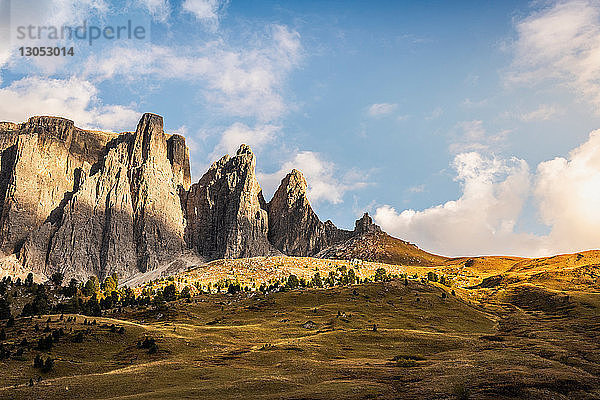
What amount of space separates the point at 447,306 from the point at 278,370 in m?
91.9

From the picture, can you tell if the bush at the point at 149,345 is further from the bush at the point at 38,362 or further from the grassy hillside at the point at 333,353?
the bush at the point at 38,362

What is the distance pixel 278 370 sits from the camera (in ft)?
161

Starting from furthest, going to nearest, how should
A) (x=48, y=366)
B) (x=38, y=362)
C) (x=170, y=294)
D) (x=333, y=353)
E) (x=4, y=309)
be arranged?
(x=170, y=294)
(x=4, y=309)
(x=333, y=353)
(x=38, y=362)
(x=48, y=366)

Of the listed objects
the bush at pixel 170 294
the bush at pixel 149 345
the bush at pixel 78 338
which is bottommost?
the bush at pixel 149 345

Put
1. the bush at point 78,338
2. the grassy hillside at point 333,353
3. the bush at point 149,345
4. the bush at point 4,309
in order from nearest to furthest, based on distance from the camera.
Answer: the grassy hillside at point 333,353, the bush at point 149,345, the bush at point 78,338, the bush at point 4,309

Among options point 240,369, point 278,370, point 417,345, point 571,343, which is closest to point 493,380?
point 278,370

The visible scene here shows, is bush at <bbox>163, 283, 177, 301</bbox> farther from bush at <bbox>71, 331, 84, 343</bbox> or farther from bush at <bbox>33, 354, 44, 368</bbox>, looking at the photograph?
bush at <bbox>33, 354, 44, 368</bbox>

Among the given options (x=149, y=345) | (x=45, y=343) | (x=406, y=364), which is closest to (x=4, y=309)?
(x=45, y=343)

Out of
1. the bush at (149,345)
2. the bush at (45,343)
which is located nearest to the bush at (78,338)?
the bush at (45,343)

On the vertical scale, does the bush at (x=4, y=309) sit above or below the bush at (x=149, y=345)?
above

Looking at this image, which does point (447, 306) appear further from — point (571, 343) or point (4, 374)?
point (4, 374)

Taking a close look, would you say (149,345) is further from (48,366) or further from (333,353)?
(333,353)

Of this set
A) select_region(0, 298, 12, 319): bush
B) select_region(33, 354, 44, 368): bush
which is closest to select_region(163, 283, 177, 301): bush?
select_region(0, 298, 12, 319): bush

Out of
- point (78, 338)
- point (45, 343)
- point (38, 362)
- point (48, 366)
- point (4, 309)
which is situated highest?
point (4, 309)
